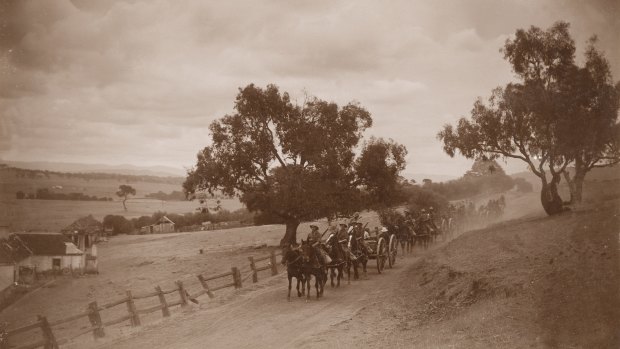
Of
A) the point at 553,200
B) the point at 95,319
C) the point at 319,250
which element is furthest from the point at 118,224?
the point at 553,200

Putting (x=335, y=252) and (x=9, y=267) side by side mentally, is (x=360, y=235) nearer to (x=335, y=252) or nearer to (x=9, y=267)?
(x=335, y=252)

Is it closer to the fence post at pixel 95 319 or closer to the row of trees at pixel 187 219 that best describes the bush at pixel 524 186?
the row of trees at pixel 187 219

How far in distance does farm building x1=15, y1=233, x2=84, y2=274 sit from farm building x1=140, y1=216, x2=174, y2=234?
66.0ft

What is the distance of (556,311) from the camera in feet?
30.6

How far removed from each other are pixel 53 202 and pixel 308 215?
48.0 ft

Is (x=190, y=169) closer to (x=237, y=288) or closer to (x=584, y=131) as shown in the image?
(x=237, y=288)

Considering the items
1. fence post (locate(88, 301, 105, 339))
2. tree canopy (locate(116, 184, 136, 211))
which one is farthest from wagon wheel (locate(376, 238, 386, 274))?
tree canopy (locate(116, 184, 136, 211))

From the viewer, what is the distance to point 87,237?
37.8m

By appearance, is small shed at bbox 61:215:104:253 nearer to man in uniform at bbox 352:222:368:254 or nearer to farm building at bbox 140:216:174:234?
farm building at bbox 140:216:174:234

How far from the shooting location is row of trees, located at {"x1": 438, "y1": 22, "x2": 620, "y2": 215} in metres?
21.0

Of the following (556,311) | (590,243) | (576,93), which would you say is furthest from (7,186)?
(576,93)

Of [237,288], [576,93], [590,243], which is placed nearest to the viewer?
[590,243]

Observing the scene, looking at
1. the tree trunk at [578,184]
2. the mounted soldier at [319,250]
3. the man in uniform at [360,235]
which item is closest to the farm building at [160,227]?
the man in uniform at [360,235]

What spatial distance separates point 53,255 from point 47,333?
2455cm
